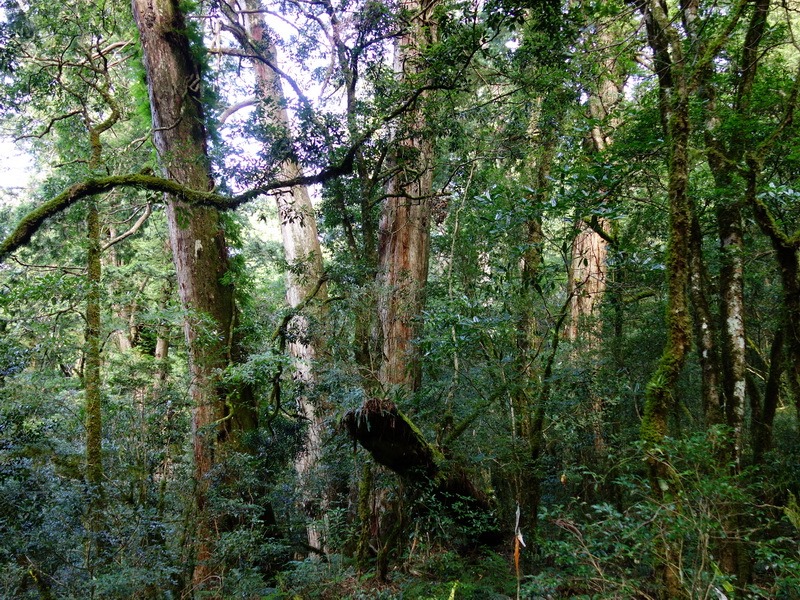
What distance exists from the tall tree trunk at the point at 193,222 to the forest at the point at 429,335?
5 cm

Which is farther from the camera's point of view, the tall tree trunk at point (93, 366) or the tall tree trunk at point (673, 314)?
the tall tree trunk at point (93, 366)

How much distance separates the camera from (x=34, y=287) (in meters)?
5.10

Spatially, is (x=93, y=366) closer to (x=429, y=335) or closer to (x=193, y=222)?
(x=193, y=222)

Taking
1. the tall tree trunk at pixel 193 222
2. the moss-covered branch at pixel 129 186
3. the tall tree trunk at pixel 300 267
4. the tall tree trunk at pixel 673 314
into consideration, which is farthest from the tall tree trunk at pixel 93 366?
the tall tree trunk at pixel 673 314

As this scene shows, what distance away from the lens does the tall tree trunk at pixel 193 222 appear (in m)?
7.04

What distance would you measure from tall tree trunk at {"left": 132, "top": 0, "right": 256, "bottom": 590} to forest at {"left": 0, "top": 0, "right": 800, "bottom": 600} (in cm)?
5

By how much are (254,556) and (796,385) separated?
591cm

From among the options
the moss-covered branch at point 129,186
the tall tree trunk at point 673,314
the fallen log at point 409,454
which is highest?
the moss-covered branch at point 129,186

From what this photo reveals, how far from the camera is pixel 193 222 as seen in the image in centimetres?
771

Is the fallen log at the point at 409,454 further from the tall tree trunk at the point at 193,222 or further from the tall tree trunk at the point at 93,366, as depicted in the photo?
the tall tree trunk at the point at 93,366

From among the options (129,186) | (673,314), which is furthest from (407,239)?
(673,314)

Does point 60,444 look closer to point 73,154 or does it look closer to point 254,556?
point 254,556

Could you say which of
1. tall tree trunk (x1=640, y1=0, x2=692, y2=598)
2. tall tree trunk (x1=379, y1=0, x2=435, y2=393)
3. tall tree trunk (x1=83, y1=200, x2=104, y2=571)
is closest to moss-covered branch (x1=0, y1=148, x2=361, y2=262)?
tall tree trunk (x1=83, y1=200, x2=104, y2=571)

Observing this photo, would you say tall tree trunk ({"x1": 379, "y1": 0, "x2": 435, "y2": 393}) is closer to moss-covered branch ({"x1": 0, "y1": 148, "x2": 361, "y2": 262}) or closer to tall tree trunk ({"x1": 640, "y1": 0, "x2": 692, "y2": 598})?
moss-covered branch ({"x1": 0, "y1": 148, "x2": 361, "y2": 262})
